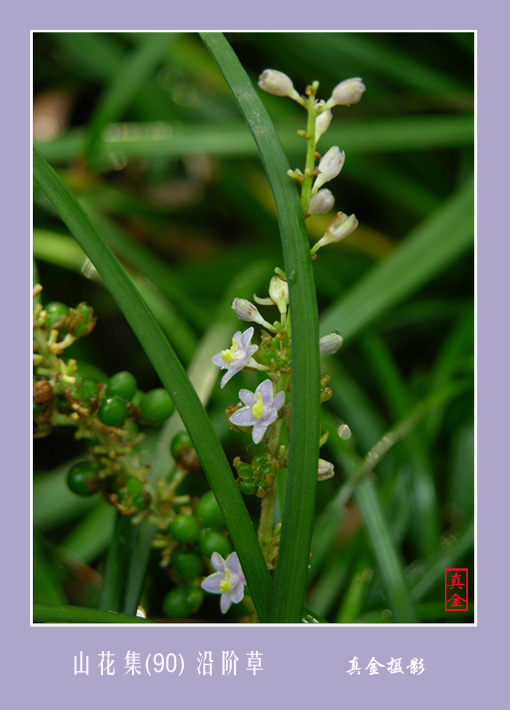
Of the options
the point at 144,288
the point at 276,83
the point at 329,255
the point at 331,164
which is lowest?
the point at 331,164

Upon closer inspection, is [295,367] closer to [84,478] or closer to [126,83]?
[84,478]

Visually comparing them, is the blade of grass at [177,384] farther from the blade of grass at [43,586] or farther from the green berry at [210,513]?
the blade of grass at [43,586]

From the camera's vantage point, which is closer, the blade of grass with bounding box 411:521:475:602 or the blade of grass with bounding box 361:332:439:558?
the blade of grass with bounding box 411:521:475:602

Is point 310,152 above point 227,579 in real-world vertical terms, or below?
above

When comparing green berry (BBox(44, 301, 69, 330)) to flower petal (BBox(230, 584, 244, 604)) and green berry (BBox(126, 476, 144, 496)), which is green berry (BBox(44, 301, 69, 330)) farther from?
flower petal (BBox(230, 584, 244, 604))

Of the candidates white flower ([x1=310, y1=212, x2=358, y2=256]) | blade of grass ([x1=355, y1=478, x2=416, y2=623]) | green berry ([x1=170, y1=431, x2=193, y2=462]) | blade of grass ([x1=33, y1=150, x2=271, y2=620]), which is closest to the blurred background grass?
blade of grass ([x1=355, y1=478, x2=416, y2=623])

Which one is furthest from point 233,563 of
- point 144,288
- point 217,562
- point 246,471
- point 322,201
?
point 144,288

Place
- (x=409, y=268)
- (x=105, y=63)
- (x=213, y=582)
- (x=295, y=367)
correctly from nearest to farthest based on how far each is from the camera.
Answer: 1. (x=295, y=367)
2. (x=213, y=582)
3. (x=409, y=268)
4. (x=105, y=63)

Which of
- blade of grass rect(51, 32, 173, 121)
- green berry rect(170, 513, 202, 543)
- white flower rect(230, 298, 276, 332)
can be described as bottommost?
green berry rect(170, 513, 202, 543)

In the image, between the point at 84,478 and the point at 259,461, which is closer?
the point at 259,461
